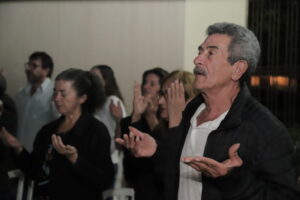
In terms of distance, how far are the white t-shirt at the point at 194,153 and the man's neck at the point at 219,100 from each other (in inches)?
1.5

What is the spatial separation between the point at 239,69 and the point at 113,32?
4.81 metres

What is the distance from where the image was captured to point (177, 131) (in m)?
2.84

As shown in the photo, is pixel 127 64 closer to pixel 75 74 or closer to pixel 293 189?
pixel 75 74

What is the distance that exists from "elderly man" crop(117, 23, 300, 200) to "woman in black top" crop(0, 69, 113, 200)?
77cm

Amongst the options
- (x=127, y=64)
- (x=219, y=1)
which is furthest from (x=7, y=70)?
(x=219, y=1)

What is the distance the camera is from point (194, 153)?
105 inches

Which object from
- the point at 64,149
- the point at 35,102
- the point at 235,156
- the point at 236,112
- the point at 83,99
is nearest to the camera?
the point at 235,156

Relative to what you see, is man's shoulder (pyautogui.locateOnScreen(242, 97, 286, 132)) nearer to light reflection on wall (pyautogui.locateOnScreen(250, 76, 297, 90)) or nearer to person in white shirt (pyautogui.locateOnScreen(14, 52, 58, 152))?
person in white shirt (pyautogui.locateOnScreen(14, 52, 58, 152))

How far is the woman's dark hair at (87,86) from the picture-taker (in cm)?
404

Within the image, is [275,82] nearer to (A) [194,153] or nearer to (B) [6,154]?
(B) [6,154]

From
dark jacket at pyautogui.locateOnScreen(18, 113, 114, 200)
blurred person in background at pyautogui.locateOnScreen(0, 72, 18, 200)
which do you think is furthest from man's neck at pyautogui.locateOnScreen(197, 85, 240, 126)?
blurred person in background at pyautogui.locateOnScreen(0, 72, 18, 200)

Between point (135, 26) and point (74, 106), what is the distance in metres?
3.41

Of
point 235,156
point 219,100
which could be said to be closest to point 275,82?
point 219,100

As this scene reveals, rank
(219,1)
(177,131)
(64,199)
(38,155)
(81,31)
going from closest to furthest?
1. (177,131)
2. (64,199)
3. (38,155)
4. (219,1)
5. (81,31)
